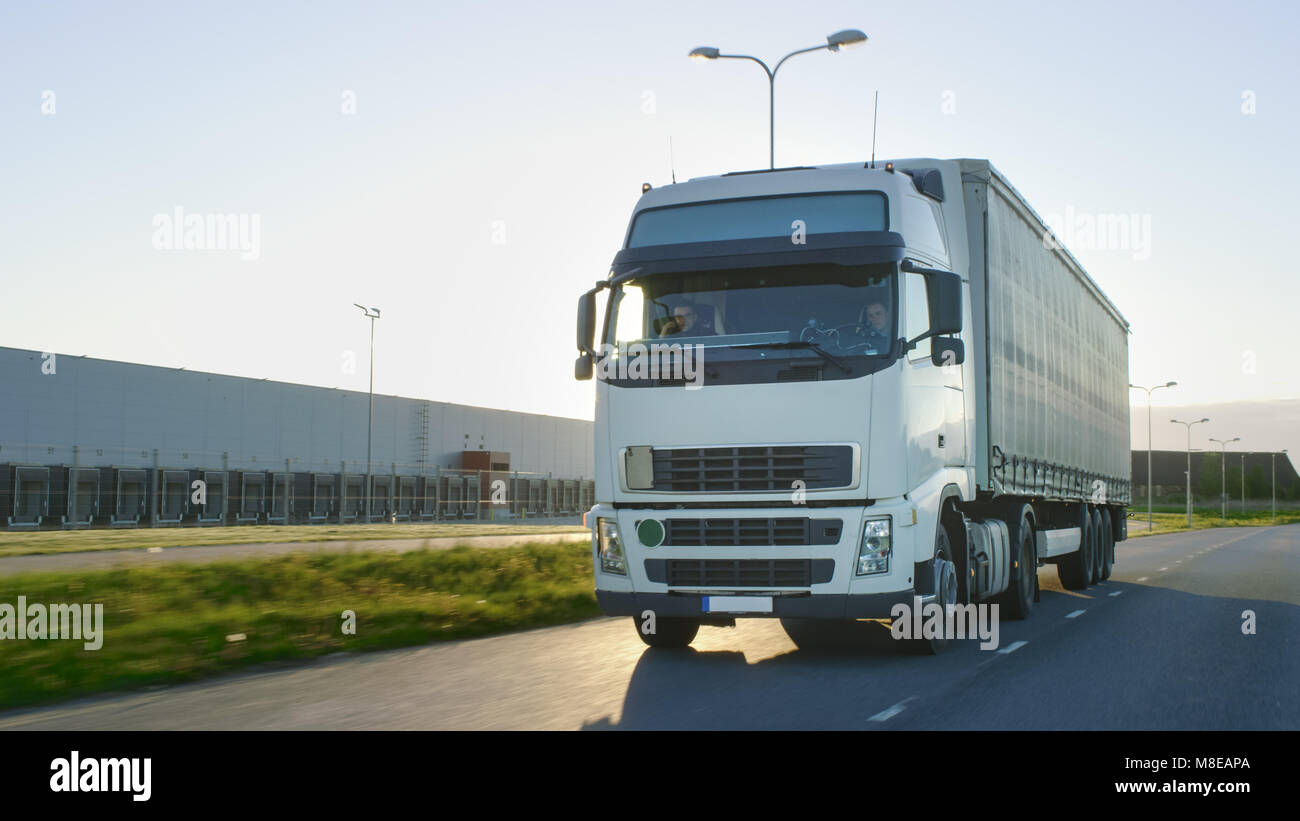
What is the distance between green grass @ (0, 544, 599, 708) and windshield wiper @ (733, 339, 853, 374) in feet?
14.1

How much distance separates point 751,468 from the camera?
336 inches

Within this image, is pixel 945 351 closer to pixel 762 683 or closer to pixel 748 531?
pixel 748 531

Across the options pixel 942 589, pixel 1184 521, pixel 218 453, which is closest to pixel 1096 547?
pixel 942 589

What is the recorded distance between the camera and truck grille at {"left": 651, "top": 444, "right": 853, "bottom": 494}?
8.39 meters

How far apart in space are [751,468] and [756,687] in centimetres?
155

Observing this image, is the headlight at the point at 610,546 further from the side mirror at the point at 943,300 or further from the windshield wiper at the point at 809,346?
the side mirror at the point at 943,300

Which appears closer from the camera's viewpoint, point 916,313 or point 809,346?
point 809,346

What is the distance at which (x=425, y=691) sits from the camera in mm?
7668

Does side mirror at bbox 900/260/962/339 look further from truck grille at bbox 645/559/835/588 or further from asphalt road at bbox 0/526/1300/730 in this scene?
asphalt road at bbox 0/526/1300/730

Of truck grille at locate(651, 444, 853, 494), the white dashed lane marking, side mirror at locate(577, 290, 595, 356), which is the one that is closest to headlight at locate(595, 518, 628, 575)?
truck grille at locate(651, 444, 853, 494)

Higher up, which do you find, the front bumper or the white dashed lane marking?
A: the front bumper

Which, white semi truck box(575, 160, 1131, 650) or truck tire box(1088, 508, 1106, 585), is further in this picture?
truck tire box(1088, 508, 1106, 585)

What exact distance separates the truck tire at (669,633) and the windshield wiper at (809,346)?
257 cm
